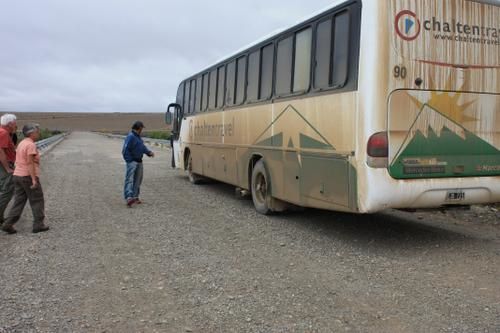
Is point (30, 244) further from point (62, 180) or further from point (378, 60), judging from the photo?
point (62, 180)

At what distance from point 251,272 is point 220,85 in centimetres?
667

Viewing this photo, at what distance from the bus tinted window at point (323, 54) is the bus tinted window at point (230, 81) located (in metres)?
3.74

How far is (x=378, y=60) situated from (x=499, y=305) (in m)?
3.00

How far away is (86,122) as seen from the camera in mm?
157625

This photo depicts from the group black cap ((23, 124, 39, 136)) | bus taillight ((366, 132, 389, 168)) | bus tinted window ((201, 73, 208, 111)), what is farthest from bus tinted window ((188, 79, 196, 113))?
bus taillight ((366, 132, 389, 168))

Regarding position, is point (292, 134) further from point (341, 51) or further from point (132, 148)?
point (132, 148)

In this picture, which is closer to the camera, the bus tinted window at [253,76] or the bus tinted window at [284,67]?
the bus tinted window at [284,67]

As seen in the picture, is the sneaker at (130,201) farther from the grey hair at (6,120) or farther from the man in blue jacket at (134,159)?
the grey hair at (6,120)

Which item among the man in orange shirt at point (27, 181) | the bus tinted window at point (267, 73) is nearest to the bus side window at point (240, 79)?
the bus tinted window at point (267, 73)

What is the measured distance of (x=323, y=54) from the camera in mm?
7070

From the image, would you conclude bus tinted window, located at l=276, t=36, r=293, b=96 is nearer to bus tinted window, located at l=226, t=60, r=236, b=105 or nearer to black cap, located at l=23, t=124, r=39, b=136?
bus tinted window, located at l=226, t=60, r=236, b=105

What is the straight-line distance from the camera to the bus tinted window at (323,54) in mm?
6922

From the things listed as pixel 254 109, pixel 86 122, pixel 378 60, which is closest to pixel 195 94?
pixel 254 109

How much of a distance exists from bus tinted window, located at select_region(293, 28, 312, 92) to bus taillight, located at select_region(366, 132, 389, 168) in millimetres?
1753
